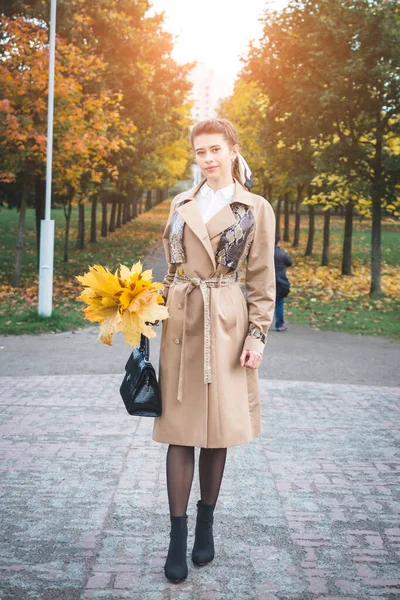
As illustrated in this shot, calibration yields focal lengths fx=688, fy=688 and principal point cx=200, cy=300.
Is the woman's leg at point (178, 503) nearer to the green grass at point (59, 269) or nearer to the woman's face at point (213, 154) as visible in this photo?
the woman's face at point (213, 154)

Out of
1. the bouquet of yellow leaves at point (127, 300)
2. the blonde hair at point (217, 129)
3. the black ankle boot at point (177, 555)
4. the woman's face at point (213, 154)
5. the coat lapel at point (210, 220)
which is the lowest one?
the black ankle boot at point (177, 555)

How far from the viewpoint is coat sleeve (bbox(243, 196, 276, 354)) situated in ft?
11.2

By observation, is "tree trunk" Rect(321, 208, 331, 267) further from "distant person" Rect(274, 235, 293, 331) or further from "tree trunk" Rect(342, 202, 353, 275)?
"distant person" Rect(274, 235, 293, 331)

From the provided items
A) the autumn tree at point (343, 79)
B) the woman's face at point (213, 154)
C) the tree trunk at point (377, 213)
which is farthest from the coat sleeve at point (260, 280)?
the tree trunk at point (377, 213)

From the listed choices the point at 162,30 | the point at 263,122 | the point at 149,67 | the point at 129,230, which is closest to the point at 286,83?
the point at 263,122

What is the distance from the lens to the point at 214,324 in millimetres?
3348

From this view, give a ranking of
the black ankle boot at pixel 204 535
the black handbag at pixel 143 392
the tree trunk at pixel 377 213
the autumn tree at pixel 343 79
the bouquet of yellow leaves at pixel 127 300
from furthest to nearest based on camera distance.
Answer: the tree trunk at pixel 377 213 → the autumn tree at pixel 343 79 → the black ankle boot at pixel 204 535 → the black handbag at pixel 143 392 → the bouquet of yellow leaves at pixel 127 300

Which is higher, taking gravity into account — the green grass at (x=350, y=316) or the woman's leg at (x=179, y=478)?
the woman's leg at (x=179, y=478)

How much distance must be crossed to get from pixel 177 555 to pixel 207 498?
324mm

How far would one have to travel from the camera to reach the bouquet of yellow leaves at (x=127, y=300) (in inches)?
124

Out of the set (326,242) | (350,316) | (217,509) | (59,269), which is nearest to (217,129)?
(217,509)

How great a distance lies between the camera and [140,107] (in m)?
23.1

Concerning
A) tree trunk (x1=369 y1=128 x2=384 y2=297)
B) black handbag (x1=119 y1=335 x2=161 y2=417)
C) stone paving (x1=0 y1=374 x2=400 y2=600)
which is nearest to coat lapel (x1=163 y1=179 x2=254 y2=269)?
black handbag (x1=119 y1=335 x2=161 y2=417)

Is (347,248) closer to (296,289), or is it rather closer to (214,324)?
(296,289)
